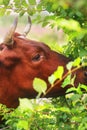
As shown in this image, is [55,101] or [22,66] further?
[22,66]

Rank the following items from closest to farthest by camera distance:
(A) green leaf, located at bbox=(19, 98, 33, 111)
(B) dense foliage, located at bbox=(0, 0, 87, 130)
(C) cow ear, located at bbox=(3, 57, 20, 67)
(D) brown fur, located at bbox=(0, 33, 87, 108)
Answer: (A) green leaf, located at bbox=(19, 98, 33, 111) < (B) dense foliage, located at bbox=(0, 0, 87, 130) < (D) brown fur, located at bbox=(0, 33, 87, 108) < (C) cow ear, located at bbox=(3, 57, 20, 67)

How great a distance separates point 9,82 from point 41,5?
1170 millimetres

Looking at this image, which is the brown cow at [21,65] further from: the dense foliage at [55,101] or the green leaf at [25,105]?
the green leaf at [25,105]

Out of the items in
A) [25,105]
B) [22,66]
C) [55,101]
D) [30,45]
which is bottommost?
[25,105]

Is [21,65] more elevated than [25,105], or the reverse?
[21,65]

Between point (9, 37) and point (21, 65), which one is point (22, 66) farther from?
point (9, 37)

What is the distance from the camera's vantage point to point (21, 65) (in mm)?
3939

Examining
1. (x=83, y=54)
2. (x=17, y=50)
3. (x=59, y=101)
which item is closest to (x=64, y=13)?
(x=83, y=54)

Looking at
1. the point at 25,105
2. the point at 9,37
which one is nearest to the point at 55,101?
the point at 9,37

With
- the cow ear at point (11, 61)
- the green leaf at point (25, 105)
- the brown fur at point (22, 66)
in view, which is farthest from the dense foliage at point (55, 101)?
the cow ear at point (11, 61)

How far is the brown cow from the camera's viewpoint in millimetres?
3838

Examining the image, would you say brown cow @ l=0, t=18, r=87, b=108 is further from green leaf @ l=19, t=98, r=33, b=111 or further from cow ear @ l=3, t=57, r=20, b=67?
green leaf @ l=19, t=98, r=33, b=111

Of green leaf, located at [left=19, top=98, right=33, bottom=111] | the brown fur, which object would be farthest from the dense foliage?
the brown fur

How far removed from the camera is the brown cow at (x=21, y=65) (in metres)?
3.84
